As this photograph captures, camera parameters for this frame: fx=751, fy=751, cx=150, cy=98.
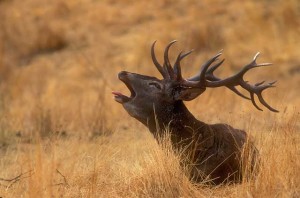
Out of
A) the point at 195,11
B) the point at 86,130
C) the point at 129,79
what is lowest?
the point at 86,130

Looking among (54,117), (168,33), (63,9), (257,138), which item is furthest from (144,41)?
(257,138)

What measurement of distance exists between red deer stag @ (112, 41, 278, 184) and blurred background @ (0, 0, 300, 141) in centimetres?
431

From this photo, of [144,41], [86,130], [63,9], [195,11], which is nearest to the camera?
[86,130]

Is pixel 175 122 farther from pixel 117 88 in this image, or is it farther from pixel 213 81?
pixel 117 88

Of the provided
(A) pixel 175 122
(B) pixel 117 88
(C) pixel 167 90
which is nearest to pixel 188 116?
(A) pixel 175 122

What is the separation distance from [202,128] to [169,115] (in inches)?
12.4

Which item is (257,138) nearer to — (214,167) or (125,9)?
(214,167)

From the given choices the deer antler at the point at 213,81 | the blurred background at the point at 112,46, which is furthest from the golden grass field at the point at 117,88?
the deer antler at the point at 213,81

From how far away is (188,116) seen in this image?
21.3 feet

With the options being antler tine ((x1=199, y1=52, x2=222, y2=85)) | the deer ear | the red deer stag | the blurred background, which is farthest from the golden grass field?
antler tine ((x1=199, y1=52, x2=222, y2=85))

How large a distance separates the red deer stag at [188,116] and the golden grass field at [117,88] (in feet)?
0.60

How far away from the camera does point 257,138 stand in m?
6.98

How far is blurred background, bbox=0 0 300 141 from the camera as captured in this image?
12211 millimetres

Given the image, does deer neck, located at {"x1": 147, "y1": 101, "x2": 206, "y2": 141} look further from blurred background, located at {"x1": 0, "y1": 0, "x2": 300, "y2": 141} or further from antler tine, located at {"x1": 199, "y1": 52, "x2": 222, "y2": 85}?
blurred background, located at {"x1": 0, "y1": 0, "x2": 300, "y2": 141}
